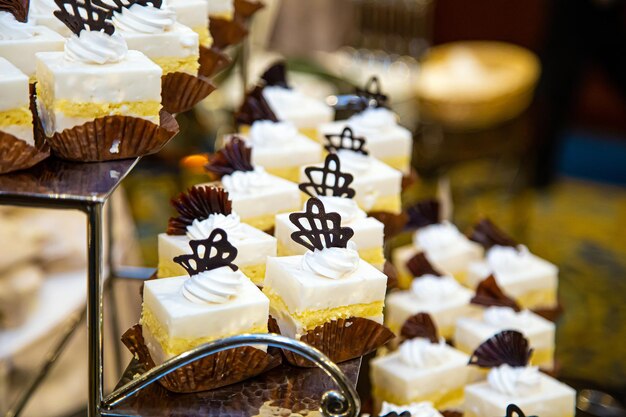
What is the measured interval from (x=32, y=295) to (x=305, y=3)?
480cm

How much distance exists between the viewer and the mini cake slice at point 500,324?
2264mm

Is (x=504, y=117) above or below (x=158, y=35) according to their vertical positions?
below

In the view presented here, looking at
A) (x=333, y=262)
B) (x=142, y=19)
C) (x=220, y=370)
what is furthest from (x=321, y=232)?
(x=142, y=19)

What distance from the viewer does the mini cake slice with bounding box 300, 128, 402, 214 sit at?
1.94 m

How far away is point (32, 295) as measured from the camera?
247 centimetres

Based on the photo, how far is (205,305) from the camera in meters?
1.34

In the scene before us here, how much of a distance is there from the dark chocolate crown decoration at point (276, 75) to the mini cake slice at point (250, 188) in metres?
0.50

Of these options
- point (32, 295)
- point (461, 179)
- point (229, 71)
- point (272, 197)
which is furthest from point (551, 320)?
point (461, 179)

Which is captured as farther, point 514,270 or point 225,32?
point 514,270

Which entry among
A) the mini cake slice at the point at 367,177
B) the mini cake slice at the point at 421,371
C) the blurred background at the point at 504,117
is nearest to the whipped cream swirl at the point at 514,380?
the mini cake slice at the point at 421,371

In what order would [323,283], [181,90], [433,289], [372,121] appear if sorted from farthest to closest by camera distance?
[433,289], [372,121], [181,90], [323,283]

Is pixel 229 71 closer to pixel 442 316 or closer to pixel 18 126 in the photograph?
pixel 442 316

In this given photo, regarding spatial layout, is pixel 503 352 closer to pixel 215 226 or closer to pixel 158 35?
pixel 215 226

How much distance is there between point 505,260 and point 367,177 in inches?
30.1
